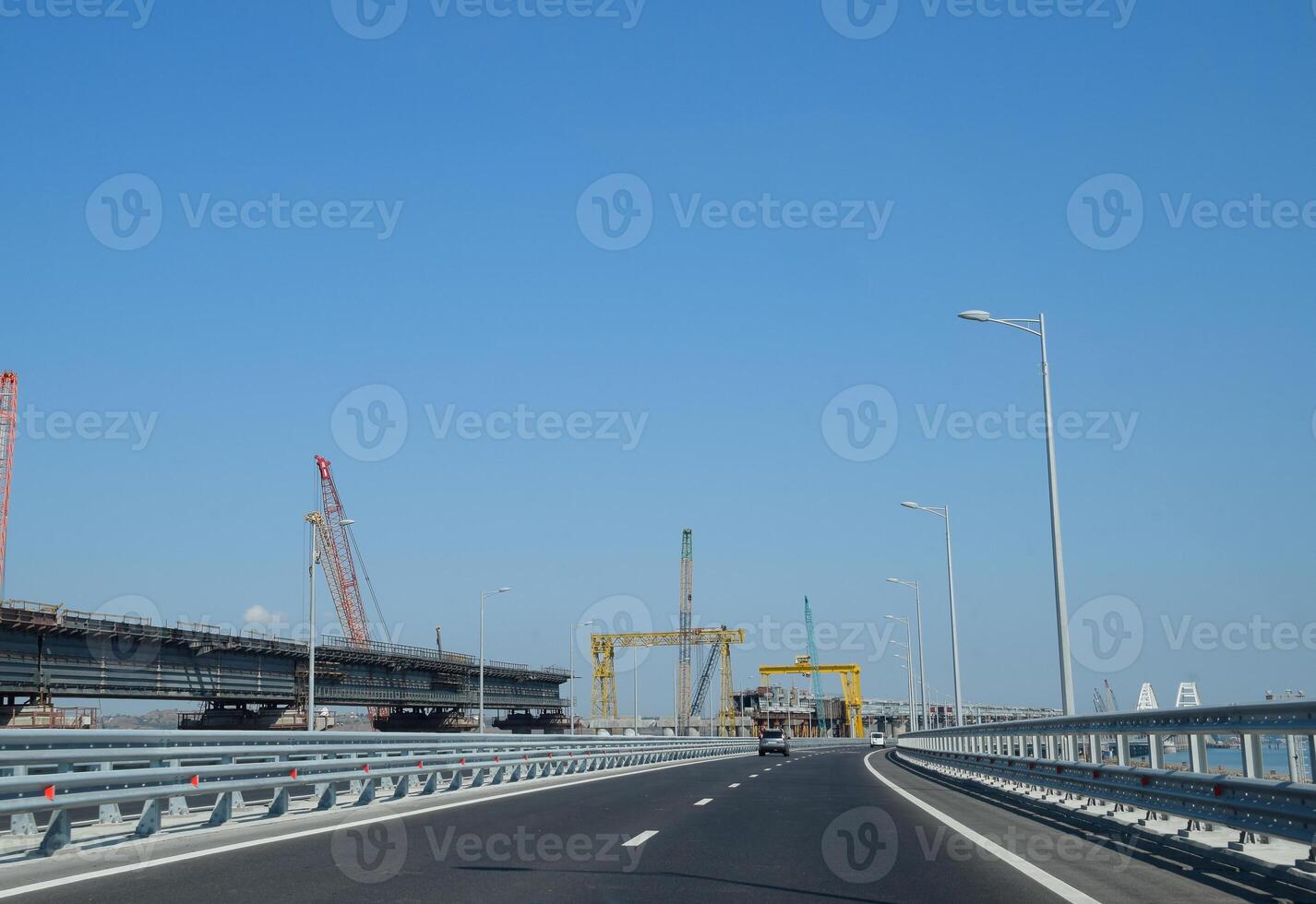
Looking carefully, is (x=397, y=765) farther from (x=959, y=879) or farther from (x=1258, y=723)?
(x=1258, y=723)

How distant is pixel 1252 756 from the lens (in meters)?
11.0

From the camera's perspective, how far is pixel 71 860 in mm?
11125

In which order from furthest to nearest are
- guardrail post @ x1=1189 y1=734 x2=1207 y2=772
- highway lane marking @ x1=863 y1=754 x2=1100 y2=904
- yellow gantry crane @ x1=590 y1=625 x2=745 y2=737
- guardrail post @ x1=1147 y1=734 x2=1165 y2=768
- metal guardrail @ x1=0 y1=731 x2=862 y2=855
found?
yellow gantry crane @ x1=590 y1=625 x2=745 y2=737, guardrail post @ x1=1147 y1=734 x2=1165 y2=768, guardrail post @ x1=1189 y1=734 x2=1207 y2=772, metal guardrail @ x1=0 y1=731 x2=862 y2=855, highway lane marking @ x1=863 y1=754 x2=1100 y2=904

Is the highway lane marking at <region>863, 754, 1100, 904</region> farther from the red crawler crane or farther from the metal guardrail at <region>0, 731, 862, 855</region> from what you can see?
the red crawler crane

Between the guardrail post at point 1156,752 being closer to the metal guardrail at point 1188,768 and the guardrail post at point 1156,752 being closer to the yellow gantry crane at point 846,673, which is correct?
the metal guardrail at point 1188,768

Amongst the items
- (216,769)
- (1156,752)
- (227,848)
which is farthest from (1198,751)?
(216,769)

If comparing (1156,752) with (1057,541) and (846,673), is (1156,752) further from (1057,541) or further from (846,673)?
(846,673)

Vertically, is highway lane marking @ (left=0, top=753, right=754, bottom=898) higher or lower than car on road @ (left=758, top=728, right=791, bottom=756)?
higher

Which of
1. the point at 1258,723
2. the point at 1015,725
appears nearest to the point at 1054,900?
the point at 1258,723

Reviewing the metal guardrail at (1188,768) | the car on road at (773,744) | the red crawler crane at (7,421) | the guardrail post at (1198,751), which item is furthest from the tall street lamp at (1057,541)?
the red crawler crane at (7,421)

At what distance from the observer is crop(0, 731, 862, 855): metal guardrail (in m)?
11.0

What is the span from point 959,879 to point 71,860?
7662mm

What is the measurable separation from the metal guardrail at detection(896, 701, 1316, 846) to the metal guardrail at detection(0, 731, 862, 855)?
9.74 m

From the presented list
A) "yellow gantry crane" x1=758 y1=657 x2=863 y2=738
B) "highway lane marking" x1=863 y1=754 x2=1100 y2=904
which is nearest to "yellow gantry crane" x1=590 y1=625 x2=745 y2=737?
"yellow gantry crane" x1=758 y1=657 x2=863 y2=738
